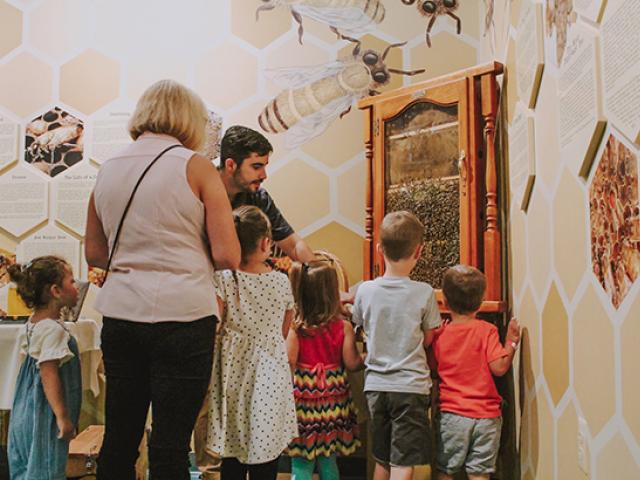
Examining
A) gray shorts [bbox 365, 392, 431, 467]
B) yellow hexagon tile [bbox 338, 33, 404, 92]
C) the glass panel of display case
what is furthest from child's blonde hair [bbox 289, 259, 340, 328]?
yellow hexagon tile [bbox 338, 33, 404, 92]

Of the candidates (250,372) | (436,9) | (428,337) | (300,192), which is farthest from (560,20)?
(300,192)

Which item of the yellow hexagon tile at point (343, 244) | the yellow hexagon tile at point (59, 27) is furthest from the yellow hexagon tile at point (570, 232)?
the yellow hexagon tile at point (59, 27)

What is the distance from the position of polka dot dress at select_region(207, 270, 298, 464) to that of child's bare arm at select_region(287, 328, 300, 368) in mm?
364

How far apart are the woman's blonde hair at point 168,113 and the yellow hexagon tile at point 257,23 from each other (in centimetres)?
178

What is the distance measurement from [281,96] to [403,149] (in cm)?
82

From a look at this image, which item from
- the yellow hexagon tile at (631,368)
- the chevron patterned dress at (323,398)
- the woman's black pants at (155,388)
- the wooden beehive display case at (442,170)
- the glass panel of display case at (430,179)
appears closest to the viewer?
the yellow hexagon tile at (631,368)

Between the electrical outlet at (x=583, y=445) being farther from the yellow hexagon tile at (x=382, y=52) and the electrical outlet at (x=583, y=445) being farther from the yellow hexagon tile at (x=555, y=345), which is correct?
the yellow hexagon tile at (x=382, y=52)

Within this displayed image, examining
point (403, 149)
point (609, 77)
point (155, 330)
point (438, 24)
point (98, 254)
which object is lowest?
point (155, 330)

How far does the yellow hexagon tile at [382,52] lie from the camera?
10.2ft

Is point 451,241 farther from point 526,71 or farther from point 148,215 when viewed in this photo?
Answer: point 148,215

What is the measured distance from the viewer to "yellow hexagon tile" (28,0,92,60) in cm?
333

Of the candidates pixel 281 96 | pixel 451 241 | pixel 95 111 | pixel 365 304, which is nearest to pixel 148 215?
pixel 365 304

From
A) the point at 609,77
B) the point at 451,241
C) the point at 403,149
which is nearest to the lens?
the point at 609,77

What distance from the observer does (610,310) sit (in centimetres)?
126
